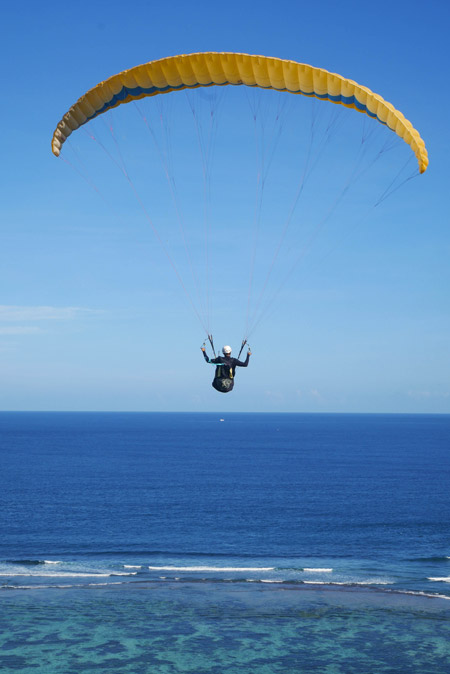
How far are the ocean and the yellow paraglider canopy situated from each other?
734 inches

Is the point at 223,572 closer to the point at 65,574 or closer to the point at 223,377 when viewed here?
the point at 65,574

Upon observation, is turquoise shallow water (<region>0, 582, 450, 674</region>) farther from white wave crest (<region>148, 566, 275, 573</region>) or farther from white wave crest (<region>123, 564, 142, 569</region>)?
white wave crest (<region>123, 564, 142, 569</region>)

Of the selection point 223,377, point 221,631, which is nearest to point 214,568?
point 221,631

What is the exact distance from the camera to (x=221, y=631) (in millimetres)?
26125

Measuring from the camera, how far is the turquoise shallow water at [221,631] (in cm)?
2253

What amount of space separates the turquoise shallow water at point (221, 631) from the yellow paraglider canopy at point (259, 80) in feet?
60.4

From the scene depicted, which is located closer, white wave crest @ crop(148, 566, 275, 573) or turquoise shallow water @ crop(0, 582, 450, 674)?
turquoise shallow water @ crop(0, 582, 450, 674)

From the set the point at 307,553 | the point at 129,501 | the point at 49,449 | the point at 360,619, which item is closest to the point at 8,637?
the point at 360,619

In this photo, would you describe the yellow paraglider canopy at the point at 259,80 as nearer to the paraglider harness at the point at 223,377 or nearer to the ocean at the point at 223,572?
the paraglider harness at the point at 223,377

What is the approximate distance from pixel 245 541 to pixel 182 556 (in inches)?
255

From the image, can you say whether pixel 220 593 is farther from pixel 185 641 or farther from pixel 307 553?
pixel 307 553

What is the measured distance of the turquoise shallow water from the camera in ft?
73.9

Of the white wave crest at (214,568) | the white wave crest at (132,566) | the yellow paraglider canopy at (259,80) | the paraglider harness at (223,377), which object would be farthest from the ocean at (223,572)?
the yellow paraglider canopy at (259,80)

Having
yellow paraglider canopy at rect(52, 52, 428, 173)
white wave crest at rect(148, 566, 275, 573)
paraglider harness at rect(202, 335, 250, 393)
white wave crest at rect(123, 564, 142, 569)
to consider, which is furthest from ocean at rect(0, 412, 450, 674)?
yellow paraglider canopy at rect(52, 52, 428, 173)
